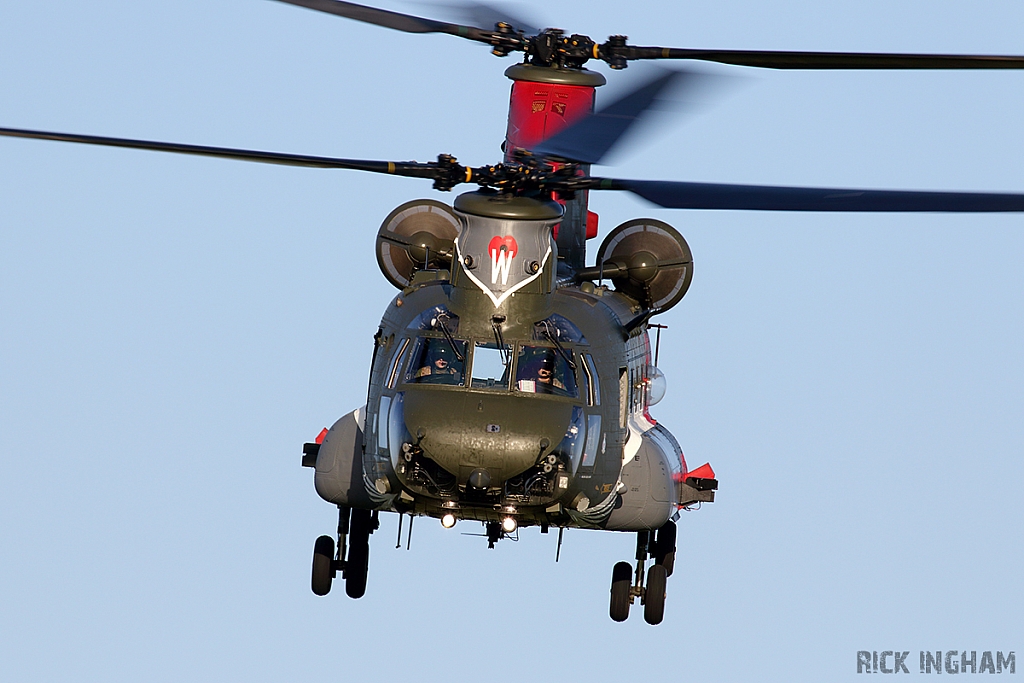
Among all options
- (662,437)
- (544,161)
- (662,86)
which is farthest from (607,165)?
(662,437)

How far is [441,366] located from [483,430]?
5.01 feet

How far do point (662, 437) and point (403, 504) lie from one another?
206 inches

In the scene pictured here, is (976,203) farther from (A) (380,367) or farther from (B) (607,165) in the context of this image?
(A) (380,367)

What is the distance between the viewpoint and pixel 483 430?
2436cm

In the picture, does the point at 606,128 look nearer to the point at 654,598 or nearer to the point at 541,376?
the point at 541,376

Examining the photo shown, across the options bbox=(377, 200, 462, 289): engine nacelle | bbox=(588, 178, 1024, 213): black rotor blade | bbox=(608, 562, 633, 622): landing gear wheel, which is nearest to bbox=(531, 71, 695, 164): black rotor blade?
bbox=(588, 178, 1024, 213): black rotor blade

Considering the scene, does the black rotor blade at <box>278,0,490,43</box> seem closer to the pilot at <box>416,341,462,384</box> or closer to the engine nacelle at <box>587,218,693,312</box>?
the engine nacelle at <box>587,218,693,312</box>

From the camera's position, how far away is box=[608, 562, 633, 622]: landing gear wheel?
2808 centimetres

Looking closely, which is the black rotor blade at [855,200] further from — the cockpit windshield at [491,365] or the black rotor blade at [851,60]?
the cockpit windshield at [491,365]

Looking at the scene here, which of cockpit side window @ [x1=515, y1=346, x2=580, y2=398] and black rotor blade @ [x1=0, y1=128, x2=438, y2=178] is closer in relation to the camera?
black rotor blade @ [x1=0, y1=128, x2=438, y2=178]

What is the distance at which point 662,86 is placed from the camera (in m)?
22.6

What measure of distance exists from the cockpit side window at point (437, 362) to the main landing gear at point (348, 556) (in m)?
3.99

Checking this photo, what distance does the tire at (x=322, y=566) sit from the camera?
95.0 feet

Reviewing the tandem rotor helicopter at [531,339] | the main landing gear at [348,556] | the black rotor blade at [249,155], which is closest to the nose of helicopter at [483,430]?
the tandem rotor helicopter at [531,339]
